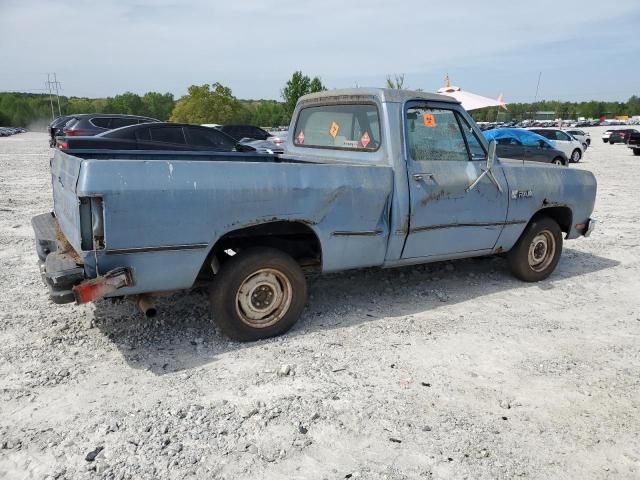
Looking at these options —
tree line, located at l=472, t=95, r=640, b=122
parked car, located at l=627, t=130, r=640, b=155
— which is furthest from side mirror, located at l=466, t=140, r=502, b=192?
tree line, located at l=472, t=95, r=640, b=122

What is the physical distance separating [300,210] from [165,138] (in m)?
9.77

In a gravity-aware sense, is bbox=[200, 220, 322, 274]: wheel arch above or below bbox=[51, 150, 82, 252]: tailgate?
below

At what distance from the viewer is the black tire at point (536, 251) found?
17.8ft

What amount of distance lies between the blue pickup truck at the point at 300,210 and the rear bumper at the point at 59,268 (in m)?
0.01

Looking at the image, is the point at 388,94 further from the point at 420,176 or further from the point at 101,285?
the point at 101,285

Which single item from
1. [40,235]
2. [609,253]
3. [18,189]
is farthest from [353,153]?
[18,189]

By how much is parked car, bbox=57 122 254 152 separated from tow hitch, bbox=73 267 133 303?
26.9ft

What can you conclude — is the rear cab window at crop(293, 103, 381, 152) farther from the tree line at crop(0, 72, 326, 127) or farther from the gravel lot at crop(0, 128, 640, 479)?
the tree line at crop(0, 72, 326, 127)

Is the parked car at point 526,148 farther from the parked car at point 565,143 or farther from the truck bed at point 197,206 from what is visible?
the truck bed at point 197,206

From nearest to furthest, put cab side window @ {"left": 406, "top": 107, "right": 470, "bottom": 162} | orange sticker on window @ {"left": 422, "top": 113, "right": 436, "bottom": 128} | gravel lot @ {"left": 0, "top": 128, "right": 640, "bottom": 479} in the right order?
gravel lot @ {"left": 0, "top": 128, "right": 640, "bottom": 479}, cab side window @ {"left": 406, "top": 107, "right": 470, "bottom": 162}, orange sticker on window @ {"left": 422, "top": 113, "right": 436, "bottom": 128}

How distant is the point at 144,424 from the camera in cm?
287

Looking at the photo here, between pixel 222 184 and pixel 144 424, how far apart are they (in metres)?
1.54

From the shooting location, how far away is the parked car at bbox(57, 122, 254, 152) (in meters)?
11.5

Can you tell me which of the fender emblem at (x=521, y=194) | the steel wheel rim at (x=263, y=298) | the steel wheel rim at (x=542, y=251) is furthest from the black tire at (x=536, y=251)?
the steel wheel rim at (x=263, y=298)
